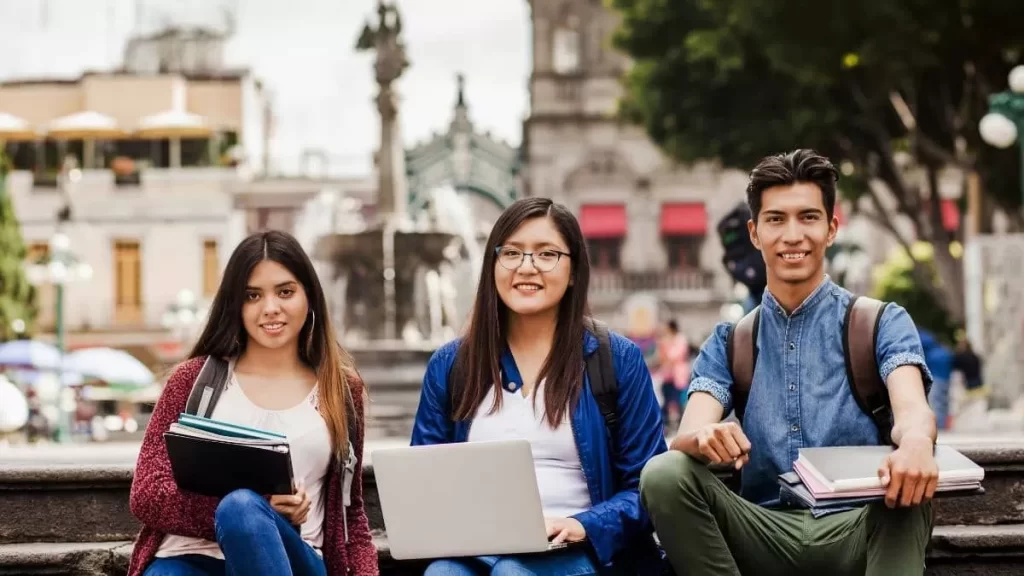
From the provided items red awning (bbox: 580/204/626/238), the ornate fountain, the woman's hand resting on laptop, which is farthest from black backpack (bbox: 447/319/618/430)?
red awning (bbox: 580/204/626/238)

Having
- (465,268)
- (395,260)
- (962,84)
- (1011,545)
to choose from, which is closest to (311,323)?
(1011,545)

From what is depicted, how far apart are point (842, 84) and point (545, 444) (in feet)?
66.0

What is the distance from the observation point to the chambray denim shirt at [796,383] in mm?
4152

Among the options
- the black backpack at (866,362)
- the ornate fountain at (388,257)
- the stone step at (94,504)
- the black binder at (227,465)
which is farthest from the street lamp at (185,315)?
the black backpack at (866,362)

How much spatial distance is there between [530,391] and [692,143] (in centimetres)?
2255

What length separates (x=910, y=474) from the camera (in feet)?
11.9

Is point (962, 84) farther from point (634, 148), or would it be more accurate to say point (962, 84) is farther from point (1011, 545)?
point (634, 148)

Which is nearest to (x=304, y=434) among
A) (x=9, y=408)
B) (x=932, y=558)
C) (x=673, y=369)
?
(x=932, y=558)

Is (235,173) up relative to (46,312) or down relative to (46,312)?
up

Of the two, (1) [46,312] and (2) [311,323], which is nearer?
(2) [311,323]

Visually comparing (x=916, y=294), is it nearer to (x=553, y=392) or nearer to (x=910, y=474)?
(x=553, y=392)

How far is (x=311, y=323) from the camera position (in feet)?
15.0

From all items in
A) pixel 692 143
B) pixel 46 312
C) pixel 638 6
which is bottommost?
pixel 46 312

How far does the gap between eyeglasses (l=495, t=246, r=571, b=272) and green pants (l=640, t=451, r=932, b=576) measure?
738 mm
